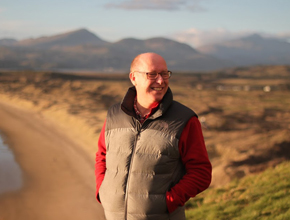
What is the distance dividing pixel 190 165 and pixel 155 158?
0.22 meters

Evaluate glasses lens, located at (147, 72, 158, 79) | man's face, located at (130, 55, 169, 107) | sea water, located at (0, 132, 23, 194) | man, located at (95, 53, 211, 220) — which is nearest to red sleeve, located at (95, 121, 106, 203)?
man, located at (95, 53, 211, 220)

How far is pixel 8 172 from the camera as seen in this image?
8.44m

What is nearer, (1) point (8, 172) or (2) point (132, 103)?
(2) point (132, 103)

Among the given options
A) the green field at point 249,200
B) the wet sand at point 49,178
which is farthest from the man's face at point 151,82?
the wet sand at point 49,178

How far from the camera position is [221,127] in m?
13.4

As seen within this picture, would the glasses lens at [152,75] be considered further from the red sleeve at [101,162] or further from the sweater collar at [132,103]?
the red sleeve at [101,162]

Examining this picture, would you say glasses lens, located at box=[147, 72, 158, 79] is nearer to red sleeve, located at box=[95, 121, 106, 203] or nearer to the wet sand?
red sleeve, located at box=[95, 121, 106, 203]

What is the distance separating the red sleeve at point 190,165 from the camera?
6.93ft

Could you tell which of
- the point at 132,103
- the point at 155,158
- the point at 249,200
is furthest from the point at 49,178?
the point at 155,158

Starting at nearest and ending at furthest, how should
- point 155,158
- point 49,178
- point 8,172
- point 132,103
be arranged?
point 155,158 → point 132,103 → point 49,178 → point 8,172

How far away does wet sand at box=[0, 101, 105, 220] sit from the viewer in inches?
247

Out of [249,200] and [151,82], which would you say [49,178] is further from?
[151,82]

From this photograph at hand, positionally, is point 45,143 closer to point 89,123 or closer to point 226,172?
point 89,123

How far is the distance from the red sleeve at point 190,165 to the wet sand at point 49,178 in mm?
4180
